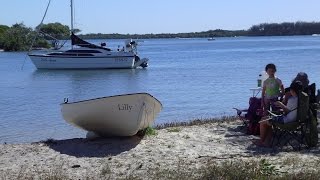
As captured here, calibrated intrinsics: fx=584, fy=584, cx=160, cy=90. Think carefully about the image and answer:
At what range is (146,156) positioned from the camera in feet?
28.7

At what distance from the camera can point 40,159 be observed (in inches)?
351

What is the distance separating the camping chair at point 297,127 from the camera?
8.66m

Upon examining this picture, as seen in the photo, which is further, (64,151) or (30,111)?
(30,111)

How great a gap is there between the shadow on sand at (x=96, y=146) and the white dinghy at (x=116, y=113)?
8.0 inches

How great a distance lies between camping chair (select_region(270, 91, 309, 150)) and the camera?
866 cm

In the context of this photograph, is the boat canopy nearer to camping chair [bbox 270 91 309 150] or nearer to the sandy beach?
the sandy beach

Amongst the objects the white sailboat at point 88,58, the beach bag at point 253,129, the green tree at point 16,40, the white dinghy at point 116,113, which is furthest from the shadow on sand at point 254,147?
the green tree at point 16,40

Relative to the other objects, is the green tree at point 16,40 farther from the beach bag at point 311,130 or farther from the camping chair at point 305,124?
the beach bag at point 311,130

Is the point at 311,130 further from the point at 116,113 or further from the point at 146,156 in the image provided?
the point at 116,113

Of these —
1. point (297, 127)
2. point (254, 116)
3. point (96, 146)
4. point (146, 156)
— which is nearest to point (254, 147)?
point (297, 127)

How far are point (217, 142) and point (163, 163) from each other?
6.71 ft

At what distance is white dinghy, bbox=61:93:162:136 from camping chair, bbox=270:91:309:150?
2.33m

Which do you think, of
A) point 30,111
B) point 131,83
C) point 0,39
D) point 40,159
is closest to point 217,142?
point 40,159

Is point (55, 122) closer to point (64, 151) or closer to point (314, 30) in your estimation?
point (64, 151)
